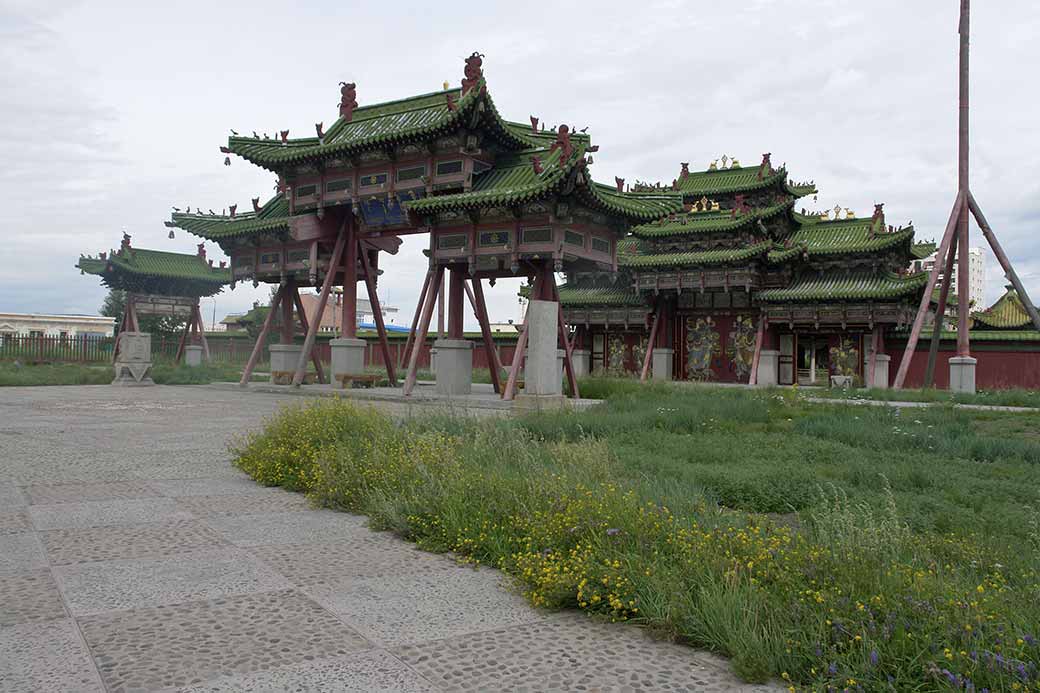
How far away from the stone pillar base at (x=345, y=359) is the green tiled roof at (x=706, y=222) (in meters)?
14.1

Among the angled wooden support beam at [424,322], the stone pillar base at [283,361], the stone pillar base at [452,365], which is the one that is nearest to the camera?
the angled wooden support beam at [424,322]

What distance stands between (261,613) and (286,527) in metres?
2.12

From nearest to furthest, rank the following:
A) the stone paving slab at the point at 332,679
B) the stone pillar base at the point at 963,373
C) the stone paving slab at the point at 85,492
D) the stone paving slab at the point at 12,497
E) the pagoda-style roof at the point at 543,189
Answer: the stone paving slab at the point at 332,679, the stone paving slab at the point at 12,497, the stone paving slab at the point at 85,492, the pagoda-style roof at the point at 543,189, the stone pillar base at the point at 963,373

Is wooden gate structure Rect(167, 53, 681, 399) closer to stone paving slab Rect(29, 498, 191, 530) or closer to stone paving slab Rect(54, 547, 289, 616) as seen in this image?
stone paving slab Rect(29, 498, 191, 530)

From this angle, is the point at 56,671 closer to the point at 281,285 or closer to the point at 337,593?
the point at 337,593

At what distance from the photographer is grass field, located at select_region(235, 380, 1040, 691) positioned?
11.1ft

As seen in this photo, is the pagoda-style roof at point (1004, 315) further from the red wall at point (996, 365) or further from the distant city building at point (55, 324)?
the distant city building at point (55, 324)

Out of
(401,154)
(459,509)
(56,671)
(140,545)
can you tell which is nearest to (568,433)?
(459,509)

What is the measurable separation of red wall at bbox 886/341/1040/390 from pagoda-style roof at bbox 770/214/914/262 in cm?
409

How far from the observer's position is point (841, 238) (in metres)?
31.6

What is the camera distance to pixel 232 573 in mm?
4945

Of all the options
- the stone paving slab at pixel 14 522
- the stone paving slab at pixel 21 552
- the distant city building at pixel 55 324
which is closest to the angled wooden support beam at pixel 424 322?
the stone paving slab at pixel 14 522

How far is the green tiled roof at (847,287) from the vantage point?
28125mm

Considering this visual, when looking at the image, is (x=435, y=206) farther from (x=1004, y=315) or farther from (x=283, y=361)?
(x=1004, y=315)
